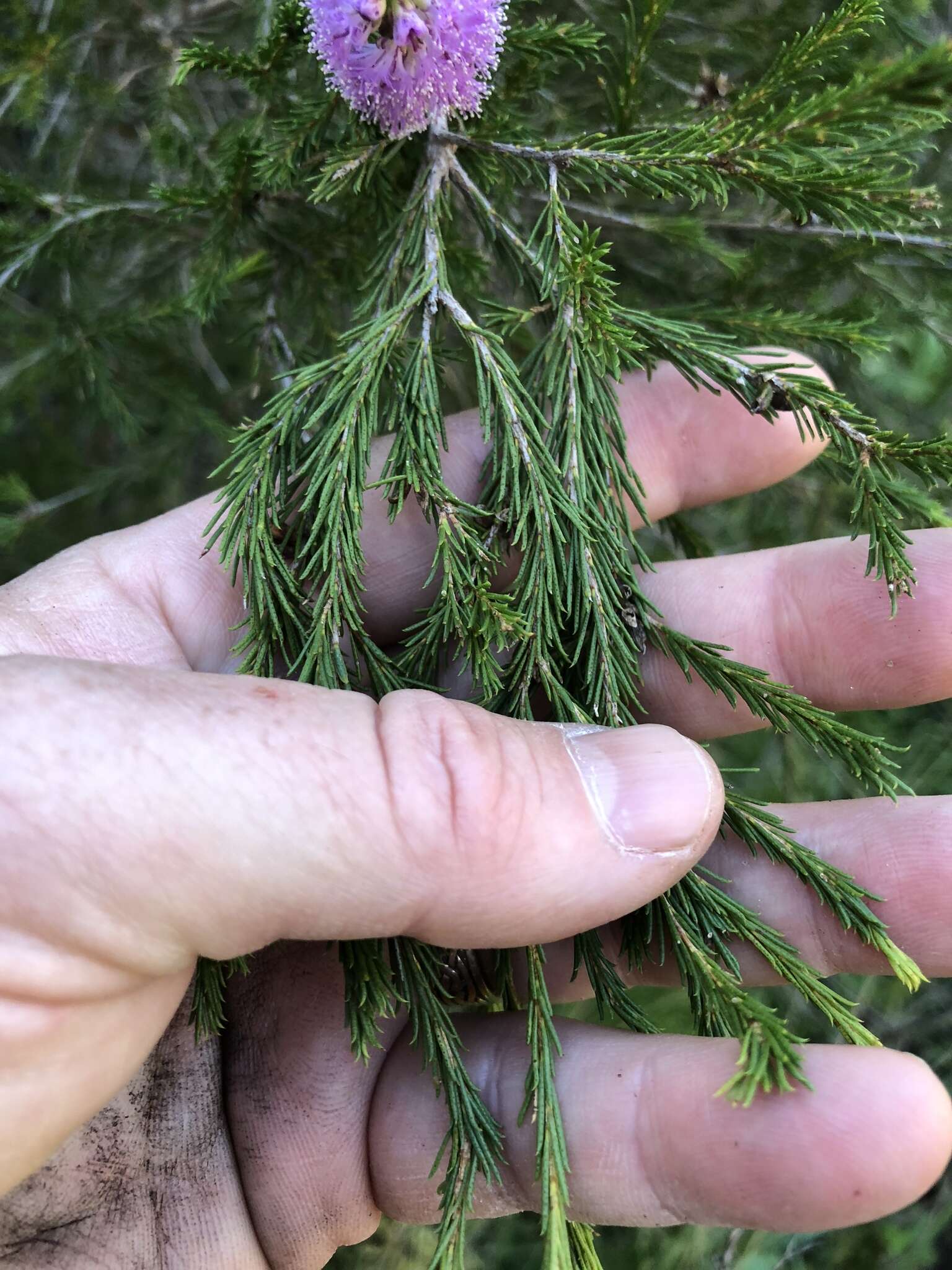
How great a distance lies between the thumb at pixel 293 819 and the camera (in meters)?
1.11

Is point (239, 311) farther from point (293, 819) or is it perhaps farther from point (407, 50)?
point (293, 819)

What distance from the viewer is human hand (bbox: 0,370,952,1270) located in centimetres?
112

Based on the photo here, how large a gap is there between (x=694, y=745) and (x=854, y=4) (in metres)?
1.02

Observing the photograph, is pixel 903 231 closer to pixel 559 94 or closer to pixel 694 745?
pixel 559 94

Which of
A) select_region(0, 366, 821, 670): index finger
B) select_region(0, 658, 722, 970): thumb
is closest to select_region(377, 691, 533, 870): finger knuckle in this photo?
select_region(0, 658, 722, 970): thumb

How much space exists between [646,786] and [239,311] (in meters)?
1.47

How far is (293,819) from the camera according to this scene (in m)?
1.12

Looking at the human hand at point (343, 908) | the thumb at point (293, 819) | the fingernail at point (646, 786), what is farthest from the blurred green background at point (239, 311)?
the fingernail at point (646, 786)

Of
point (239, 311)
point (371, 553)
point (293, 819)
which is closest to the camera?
point (293, 819)

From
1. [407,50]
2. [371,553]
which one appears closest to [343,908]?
[371,553]

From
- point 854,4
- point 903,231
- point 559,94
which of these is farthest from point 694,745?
point 559,94

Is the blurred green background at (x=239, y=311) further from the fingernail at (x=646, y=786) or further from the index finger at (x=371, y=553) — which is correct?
the fingernail at (x=646, y=786)

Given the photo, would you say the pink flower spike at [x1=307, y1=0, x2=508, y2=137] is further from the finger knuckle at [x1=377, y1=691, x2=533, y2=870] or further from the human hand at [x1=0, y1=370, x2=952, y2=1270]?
the finger knuckle at [x1=377, y1=691, x2=533, y2=870]

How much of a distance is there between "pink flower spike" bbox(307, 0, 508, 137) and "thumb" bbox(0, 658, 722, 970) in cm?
89
